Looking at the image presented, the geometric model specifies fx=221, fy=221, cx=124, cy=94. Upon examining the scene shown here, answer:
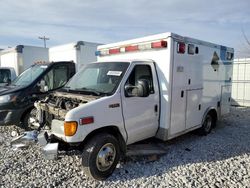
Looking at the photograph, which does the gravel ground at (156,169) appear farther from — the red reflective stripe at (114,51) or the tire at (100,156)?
the red reflective stripe at (114,51)

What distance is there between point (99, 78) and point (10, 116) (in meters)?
2.80

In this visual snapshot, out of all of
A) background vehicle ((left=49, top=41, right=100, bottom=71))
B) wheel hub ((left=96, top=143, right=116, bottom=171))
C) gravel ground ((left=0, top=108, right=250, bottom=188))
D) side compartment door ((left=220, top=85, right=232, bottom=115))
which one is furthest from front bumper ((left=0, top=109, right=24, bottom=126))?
side compartment door ((left=220, top=85, right=232, bottom=115))

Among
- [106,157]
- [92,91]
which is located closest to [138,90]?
[92,91]

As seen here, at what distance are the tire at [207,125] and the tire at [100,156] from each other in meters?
3.14

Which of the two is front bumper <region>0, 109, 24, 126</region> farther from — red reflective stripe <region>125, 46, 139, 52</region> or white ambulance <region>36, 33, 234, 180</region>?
red reflective stripe <region>125, 46, 139, 52</region>

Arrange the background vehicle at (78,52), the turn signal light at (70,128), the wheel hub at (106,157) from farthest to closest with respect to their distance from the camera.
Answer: the background vehicle at (78,52) < the wheel hub at (106,157) < the turn signal light at (70,128)

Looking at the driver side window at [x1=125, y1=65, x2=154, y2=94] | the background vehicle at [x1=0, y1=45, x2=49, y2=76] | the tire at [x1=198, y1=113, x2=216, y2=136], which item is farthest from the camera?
the background vehicle at [x1=0, y1=45, x2=49, y2=76]

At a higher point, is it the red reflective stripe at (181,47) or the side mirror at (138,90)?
the red reflective stripe at (181,47)

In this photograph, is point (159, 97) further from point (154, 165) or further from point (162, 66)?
point (154, 165)

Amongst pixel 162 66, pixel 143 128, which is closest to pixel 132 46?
pixel 162 66

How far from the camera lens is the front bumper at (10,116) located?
5594 millimetres

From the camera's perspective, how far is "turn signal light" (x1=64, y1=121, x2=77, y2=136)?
3426mm

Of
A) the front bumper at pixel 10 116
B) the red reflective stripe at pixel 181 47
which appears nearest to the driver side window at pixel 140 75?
the red reflective stripe at pixel 181 47

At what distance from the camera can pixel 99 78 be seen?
Result: 4477 millimetres
